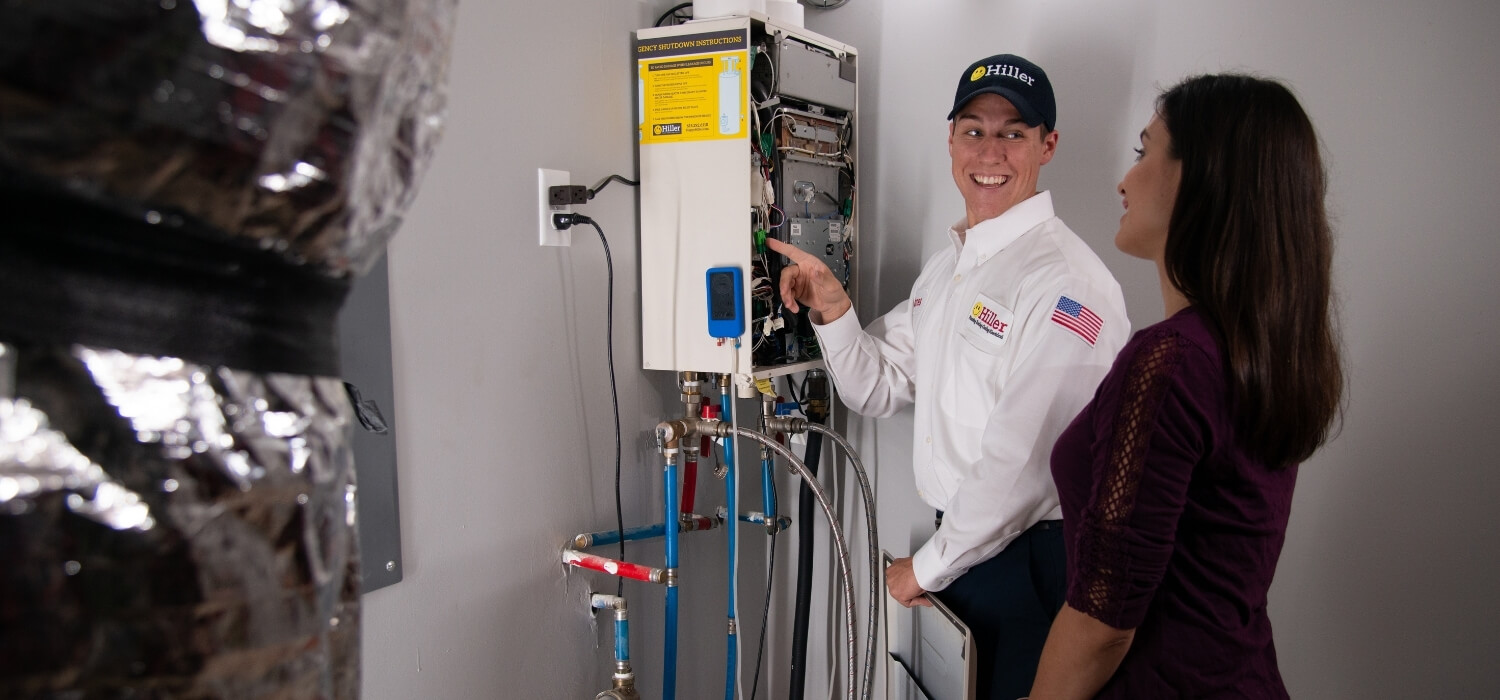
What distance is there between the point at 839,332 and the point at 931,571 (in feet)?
1.90

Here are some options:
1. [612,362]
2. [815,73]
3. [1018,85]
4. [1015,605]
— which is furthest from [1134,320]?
[612,362]

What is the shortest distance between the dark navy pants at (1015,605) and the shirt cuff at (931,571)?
0.06 m

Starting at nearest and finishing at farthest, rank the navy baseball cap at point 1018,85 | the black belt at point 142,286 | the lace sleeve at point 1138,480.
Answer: the black belt at point 142,286 < the lace sleeve at point 1138,480 < the navy baseball cap at point 1018,85

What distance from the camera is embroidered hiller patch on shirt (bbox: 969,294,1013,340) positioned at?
5.31 feet

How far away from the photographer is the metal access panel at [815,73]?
6.05 feet

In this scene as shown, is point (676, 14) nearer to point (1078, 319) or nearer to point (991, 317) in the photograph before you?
point (991, 317)

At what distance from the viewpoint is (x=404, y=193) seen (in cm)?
29

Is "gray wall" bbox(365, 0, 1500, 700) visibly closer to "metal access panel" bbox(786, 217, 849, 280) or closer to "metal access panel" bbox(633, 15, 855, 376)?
"metal access panel" bbox(633, 15, 855, 376)

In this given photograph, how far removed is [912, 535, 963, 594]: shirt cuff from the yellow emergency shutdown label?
0.87 metres

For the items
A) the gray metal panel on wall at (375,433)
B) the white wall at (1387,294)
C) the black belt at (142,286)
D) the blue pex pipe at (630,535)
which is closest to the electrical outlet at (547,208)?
the gray metal panel on wall at (375,433)

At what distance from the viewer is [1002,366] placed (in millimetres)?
1605

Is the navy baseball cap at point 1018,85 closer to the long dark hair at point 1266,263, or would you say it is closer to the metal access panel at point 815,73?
the metal access panel at point 815,73

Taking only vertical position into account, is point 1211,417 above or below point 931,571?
above

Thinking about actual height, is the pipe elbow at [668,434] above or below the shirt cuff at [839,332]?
below
